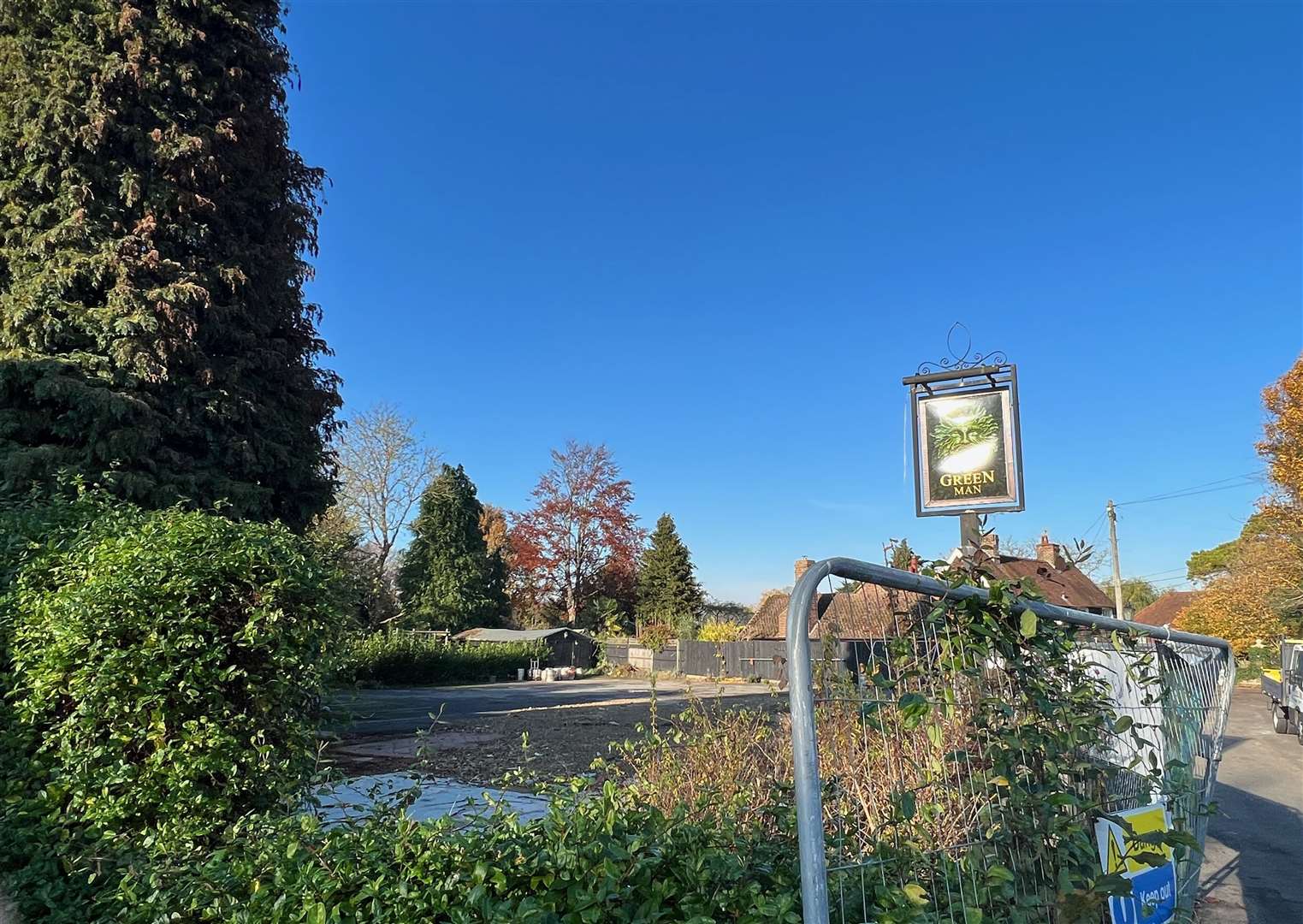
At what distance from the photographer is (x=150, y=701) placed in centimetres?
390

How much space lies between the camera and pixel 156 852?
144 inches

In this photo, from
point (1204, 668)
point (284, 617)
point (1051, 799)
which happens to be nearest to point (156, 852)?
point (284, 617)

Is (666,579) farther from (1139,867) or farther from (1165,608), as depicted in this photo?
(1139,867)

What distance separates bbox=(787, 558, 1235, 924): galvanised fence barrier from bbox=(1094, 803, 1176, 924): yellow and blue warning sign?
0.10ft

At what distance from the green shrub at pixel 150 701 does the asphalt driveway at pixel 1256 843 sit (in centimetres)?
570

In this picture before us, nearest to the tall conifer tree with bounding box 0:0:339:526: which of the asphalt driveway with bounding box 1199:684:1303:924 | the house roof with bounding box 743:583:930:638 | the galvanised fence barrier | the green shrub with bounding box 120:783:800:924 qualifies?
the green shrub with bounding box 120:783:800:924

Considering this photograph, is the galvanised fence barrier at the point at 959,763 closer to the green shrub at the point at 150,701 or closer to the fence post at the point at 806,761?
the fence post at the point at 806,761

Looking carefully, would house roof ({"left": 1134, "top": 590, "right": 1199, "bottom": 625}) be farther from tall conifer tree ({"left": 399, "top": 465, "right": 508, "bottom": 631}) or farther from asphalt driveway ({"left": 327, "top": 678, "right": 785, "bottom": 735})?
tall conifer tree ({"left": 399, "top": 465, "right": 508, "bottom": 631})

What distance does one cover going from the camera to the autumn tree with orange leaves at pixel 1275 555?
2761 centimetres

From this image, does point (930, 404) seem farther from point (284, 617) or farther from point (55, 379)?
point (55, 379)

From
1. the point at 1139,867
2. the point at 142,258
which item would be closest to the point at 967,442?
the point at 1139,867

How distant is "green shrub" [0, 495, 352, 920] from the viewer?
385cm

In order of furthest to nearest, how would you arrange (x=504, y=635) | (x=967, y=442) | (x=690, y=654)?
(x=504, y=635) < (x=690, y=654) < (x=967, y=442)

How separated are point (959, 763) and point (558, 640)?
3823 cm
